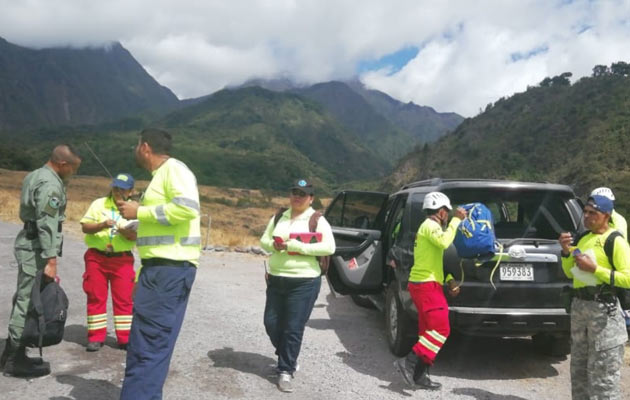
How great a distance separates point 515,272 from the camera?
4594 mm

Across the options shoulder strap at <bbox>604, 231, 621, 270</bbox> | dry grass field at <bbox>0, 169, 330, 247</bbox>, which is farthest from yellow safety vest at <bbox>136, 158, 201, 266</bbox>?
dry grass field at <bbox>0, 169, 330, 247</bbox>

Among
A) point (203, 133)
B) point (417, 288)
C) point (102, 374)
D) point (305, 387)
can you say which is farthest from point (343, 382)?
point (203, 133)

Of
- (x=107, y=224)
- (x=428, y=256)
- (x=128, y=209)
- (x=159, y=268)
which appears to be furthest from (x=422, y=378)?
(x=107, y=224)

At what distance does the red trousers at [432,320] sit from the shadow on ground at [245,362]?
4.33ft

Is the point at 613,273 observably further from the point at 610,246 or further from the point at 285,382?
the point at 285,382

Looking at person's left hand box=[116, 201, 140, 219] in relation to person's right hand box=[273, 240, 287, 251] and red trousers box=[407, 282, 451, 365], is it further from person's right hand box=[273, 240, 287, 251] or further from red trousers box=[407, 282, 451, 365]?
red trousers box=[407, 282, 451, 365]

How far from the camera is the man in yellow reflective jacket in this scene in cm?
320

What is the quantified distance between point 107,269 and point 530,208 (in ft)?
14.5

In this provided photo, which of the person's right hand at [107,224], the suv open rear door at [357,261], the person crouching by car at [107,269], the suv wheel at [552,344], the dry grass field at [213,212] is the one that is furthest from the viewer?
the dry grass field at [213,212]

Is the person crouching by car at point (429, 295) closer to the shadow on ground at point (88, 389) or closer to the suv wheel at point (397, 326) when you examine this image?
the suv wheel at point (397, 326)

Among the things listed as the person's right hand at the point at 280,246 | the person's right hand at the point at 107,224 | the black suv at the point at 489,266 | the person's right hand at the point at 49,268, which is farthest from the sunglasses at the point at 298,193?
the person's right hand at the point at 49,268

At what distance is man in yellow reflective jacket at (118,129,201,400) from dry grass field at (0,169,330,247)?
1130 cm

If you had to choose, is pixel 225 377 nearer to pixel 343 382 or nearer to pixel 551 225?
pixel 343 382

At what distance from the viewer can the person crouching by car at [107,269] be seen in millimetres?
4934
